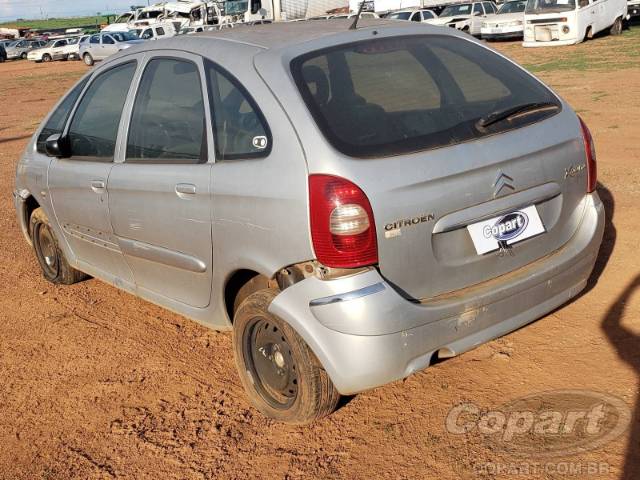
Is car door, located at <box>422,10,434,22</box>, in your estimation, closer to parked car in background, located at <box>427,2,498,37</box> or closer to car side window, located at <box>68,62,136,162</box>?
parked car in background, located at <box>427,2,498,37</box>

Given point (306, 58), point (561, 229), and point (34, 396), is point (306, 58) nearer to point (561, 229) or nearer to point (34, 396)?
point (561, 229)

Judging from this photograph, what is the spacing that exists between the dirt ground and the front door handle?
97 centimetres

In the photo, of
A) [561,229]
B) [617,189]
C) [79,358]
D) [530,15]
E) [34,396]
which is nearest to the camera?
[561,229]

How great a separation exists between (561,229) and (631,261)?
1719mm

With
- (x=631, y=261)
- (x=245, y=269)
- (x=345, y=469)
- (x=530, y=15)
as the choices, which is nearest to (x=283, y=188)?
(x=245, y=269)

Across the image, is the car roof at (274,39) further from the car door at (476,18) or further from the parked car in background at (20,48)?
the parked car in background at (20,48)

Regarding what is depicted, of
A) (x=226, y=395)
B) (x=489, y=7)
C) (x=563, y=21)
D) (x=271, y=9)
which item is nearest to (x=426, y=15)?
(x=489, y=7)

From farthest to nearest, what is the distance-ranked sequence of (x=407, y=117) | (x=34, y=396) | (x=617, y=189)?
1. (x=617, y=189)
2. (x=34, y=396)
3. (x=407, y=117)

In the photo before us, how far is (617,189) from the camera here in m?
6.65

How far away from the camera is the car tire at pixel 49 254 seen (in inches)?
221

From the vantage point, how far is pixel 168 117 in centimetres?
401

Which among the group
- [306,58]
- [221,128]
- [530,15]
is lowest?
[530,15]

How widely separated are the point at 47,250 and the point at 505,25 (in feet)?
85.4
